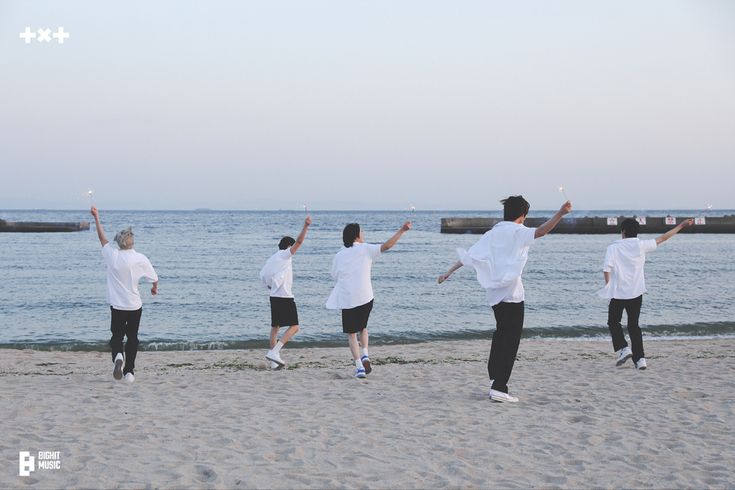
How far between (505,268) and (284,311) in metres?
3.63

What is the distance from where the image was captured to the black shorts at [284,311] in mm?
9508

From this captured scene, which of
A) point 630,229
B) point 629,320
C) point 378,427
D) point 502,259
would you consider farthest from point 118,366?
point 630,229

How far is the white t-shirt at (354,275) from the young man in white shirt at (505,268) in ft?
4.74

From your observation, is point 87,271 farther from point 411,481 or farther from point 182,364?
point 411,481

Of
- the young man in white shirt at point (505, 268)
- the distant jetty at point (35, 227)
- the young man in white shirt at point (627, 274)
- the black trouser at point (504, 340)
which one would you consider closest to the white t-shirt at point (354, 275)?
the young man in white shirt at point (505, 268)

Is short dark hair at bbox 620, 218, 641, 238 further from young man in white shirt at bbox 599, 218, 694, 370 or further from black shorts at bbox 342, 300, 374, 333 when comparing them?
black shorts at bbox 342, 300, 374, 333

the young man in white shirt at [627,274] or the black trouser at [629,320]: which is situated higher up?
the young man in white shirt at [627,274]

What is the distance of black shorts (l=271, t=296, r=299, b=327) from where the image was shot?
9508mm

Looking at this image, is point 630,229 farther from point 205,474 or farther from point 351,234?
point 205,474

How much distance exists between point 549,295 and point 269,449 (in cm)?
1732

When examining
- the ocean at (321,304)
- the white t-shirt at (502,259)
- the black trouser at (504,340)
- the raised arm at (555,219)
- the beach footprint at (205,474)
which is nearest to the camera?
the beach footprint at (205,474)

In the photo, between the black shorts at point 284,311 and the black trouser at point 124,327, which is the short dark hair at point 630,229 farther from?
the black trouser at point 124,327

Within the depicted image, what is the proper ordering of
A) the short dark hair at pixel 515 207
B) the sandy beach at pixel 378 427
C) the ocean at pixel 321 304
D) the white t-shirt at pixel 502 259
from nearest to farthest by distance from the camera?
the sandy beach at pixel 378 427
the white t-shirt at pixel 502 259
the short dark hair at pixel 515 207
the ocean at pixel 321 304

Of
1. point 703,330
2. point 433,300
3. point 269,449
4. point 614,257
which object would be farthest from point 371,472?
point 433,300
